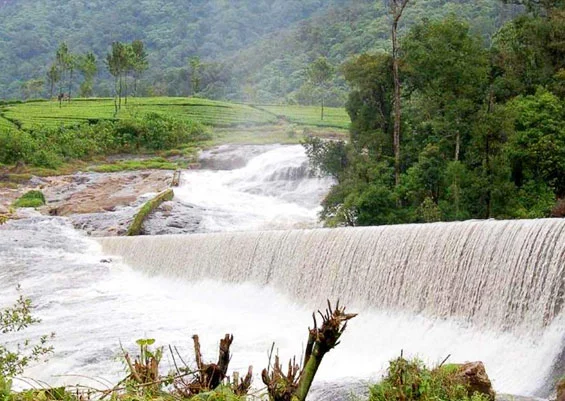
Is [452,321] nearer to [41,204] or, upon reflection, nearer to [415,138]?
[415,138]

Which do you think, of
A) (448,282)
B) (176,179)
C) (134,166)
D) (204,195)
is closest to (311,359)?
(448,282)

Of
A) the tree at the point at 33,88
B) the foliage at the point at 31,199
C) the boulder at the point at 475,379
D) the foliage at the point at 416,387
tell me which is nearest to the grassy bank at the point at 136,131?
the foliage at the point at 31,199

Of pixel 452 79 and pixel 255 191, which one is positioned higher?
pixel 452 79

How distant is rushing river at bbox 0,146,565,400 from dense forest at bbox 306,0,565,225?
501 centimetres

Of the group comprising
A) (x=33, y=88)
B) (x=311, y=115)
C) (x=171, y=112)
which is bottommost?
(x=171, y=112)

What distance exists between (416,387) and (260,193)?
2834 centimetres

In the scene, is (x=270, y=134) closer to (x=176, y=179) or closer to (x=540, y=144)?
(x=176, y=179)

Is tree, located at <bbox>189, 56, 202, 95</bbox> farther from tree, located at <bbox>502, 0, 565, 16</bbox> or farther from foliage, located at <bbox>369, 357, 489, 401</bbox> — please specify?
foliage, located at <bbox>369, 357, 489, 401</bbox>

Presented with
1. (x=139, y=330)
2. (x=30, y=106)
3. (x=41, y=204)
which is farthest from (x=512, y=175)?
(x=30, y=106)

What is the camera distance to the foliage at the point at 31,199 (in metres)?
32.0

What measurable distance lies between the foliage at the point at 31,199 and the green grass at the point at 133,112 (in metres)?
18.1

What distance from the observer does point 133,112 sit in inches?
2218

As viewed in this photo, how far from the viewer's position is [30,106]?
205 feet

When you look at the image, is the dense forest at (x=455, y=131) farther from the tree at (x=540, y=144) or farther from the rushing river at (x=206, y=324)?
the rushing river at (x=206, y=324)
